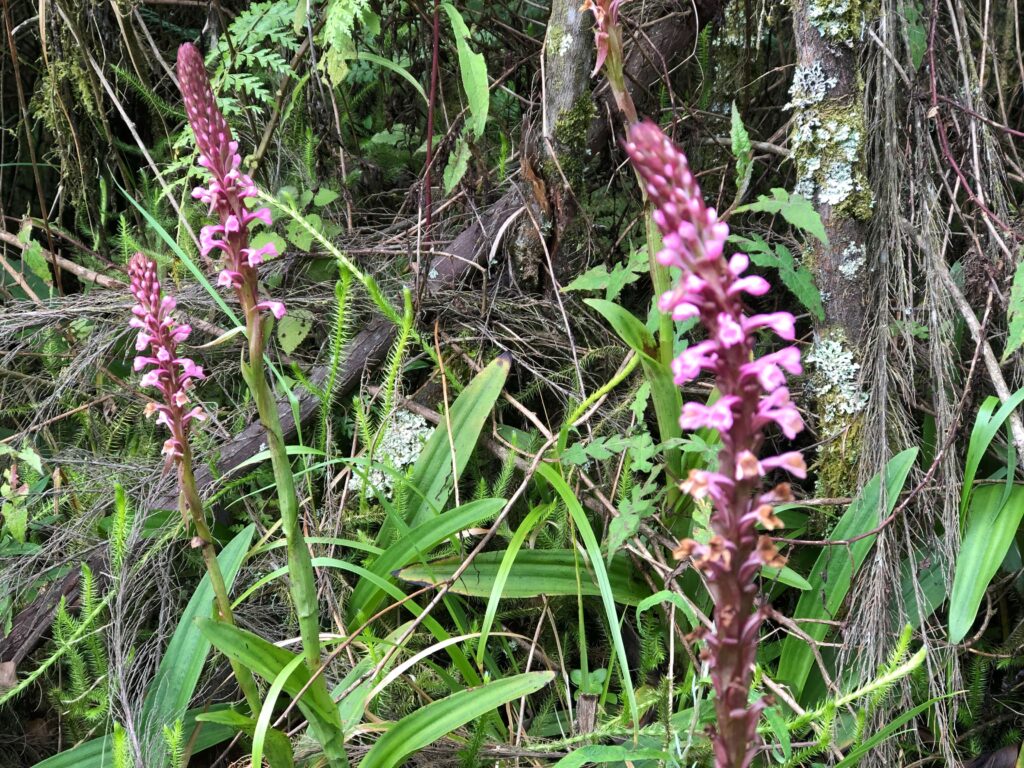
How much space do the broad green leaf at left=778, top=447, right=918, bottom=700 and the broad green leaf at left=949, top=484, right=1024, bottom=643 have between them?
191 millimetres

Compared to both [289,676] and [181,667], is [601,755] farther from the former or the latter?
[181,667]

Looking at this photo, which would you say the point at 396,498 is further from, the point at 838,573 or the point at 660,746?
the point at 838,573

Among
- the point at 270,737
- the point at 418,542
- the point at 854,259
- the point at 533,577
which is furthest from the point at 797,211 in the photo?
the point at 270,737

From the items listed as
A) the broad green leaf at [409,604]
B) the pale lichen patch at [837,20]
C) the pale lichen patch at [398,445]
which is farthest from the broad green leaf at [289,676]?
the pale lichen patch at [837,20]

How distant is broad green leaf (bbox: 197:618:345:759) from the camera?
1.66 meters

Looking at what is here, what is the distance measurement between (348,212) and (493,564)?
143cm

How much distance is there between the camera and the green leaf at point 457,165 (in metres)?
2.63

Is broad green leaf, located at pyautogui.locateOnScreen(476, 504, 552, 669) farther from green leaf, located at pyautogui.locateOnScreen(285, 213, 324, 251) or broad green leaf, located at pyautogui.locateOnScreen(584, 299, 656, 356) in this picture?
green leaf, located at pyautogui.locateOnScreen(285, 213, 324, 251)

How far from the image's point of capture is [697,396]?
101 inches

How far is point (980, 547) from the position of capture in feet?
6.59

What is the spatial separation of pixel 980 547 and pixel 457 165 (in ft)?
5.85

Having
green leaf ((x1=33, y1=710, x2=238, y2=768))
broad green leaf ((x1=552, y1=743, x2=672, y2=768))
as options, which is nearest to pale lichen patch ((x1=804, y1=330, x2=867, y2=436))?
broad green leaf ((x1=552, y1=743, x2=672, y2=768))

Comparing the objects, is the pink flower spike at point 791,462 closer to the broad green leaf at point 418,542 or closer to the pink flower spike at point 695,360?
the pink flower spike at point 695,360

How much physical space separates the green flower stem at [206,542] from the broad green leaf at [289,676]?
0.13 feet
